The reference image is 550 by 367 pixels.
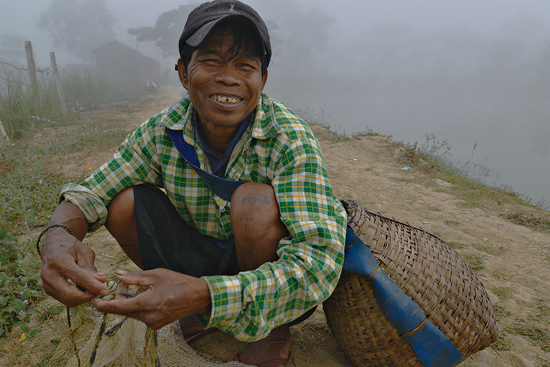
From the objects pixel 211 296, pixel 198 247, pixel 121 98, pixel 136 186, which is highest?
pixel 136 186

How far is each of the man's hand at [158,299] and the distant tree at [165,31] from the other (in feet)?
123

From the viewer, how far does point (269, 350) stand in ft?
5.45

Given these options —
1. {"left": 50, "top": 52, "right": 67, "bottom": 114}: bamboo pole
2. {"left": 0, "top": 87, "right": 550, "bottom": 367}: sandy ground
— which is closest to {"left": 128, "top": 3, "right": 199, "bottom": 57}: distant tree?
{"left": 50, "top": 52, "right": 67, "bottom": 114}: bamboo pole

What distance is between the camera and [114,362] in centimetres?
153

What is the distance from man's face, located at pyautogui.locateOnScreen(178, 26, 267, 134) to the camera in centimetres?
142

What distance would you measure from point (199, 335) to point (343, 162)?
13.9ft

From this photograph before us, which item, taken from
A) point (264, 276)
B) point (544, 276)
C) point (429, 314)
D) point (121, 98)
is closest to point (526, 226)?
point (544, 276)

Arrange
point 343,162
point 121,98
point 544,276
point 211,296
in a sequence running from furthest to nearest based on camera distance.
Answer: point 121,98, point 343,162, point 544,276, point 211,296

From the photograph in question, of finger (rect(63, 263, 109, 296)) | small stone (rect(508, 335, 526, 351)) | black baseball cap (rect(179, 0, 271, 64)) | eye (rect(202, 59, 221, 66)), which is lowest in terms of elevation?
small stone (rect(508, 335, 526, 351))

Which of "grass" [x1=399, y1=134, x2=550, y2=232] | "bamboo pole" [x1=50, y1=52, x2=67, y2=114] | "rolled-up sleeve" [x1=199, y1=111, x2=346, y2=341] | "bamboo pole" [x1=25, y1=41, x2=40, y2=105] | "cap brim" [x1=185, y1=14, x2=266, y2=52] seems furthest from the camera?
"bamboo pole" [x1=50, y1=52, x2=67, y2=114]

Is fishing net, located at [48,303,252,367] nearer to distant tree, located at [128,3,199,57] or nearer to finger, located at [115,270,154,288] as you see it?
finger, located at [115,270,154,288]

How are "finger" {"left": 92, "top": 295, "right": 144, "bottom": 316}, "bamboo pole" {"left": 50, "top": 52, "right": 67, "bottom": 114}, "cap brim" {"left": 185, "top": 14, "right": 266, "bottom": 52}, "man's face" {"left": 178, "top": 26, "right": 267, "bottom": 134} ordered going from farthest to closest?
"bamboo pole" {"left": 50, "top": 52, "right": 67, "bottom": 114} < "man's face" {"left": 178, "top": 26, "right": 267, "bottom": 134} < "cap brim" {"left": 185, "top": 14, "right": 266, "bottom": 52} < "finger" {"left": 92, "top": 295, "right": 144, "bottom": 316}

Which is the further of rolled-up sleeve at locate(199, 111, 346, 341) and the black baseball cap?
the black baseball cap

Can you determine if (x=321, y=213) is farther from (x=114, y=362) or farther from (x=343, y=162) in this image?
(x=343, y=162)
